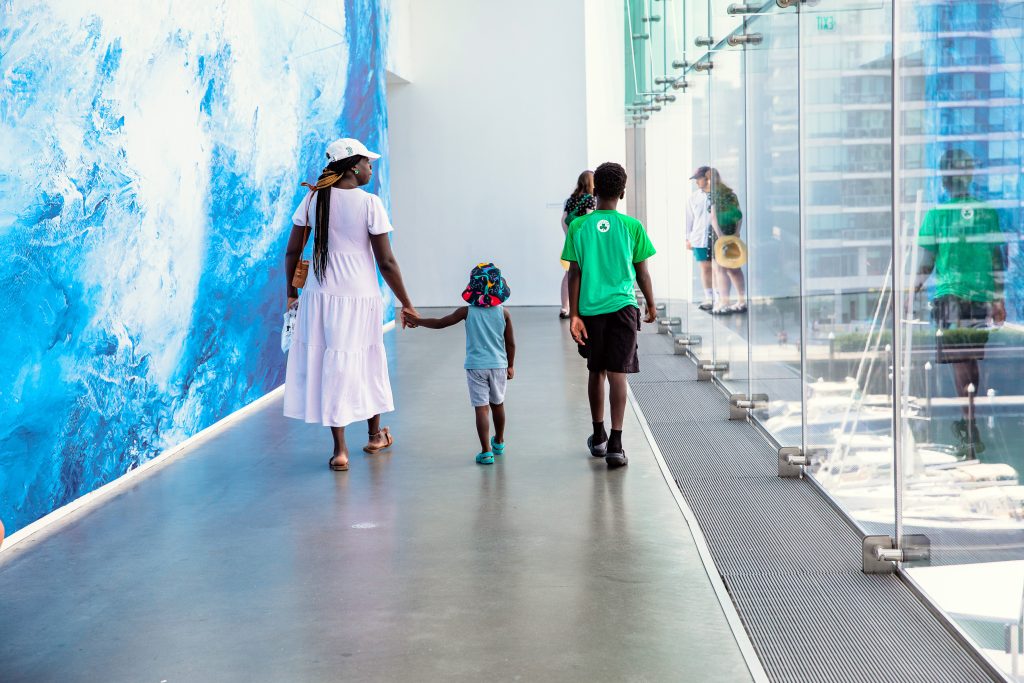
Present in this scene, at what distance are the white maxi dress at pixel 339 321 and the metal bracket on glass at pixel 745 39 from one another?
2201 millimetres

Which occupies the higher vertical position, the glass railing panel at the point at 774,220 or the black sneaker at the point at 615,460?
the glass railing panel at the point at 774,220

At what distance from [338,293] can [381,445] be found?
35.8 inches

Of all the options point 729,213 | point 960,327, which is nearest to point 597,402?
point 729,213

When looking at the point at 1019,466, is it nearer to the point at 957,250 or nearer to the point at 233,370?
the point at 957,250

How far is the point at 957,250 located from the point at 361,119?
→ 8.59m

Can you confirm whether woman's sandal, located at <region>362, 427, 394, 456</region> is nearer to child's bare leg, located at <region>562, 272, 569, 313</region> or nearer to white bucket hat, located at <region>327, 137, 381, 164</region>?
white bucket hat, located at <region>327, 137, 381, 164</region>

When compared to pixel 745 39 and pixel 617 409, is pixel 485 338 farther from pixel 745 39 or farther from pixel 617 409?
pixel 745 39

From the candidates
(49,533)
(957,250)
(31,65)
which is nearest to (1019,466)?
(957,250)

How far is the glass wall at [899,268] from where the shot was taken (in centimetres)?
268

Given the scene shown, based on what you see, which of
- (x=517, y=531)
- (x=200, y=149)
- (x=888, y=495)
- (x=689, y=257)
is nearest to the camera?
(x=888, y=495)

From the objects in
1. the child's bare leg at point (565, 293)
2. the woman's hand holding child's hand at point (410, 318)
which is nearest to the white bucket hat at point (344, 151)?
the woman's hand holding child's hand at point (410, 318)

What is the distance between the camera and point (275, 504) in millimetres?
4867

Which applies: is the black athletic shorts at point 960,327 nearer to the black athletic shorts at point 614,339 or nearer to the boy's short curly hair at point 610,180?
the black athletic shorts at point 614,339

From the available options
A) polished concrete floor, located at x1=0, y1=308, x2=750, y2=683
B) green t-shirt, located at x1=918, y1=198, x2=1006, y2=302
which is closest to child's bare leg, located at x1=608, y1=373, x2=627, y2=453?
polished concrete floor, located at x1=0, y1=308, x2=750, y2=683
